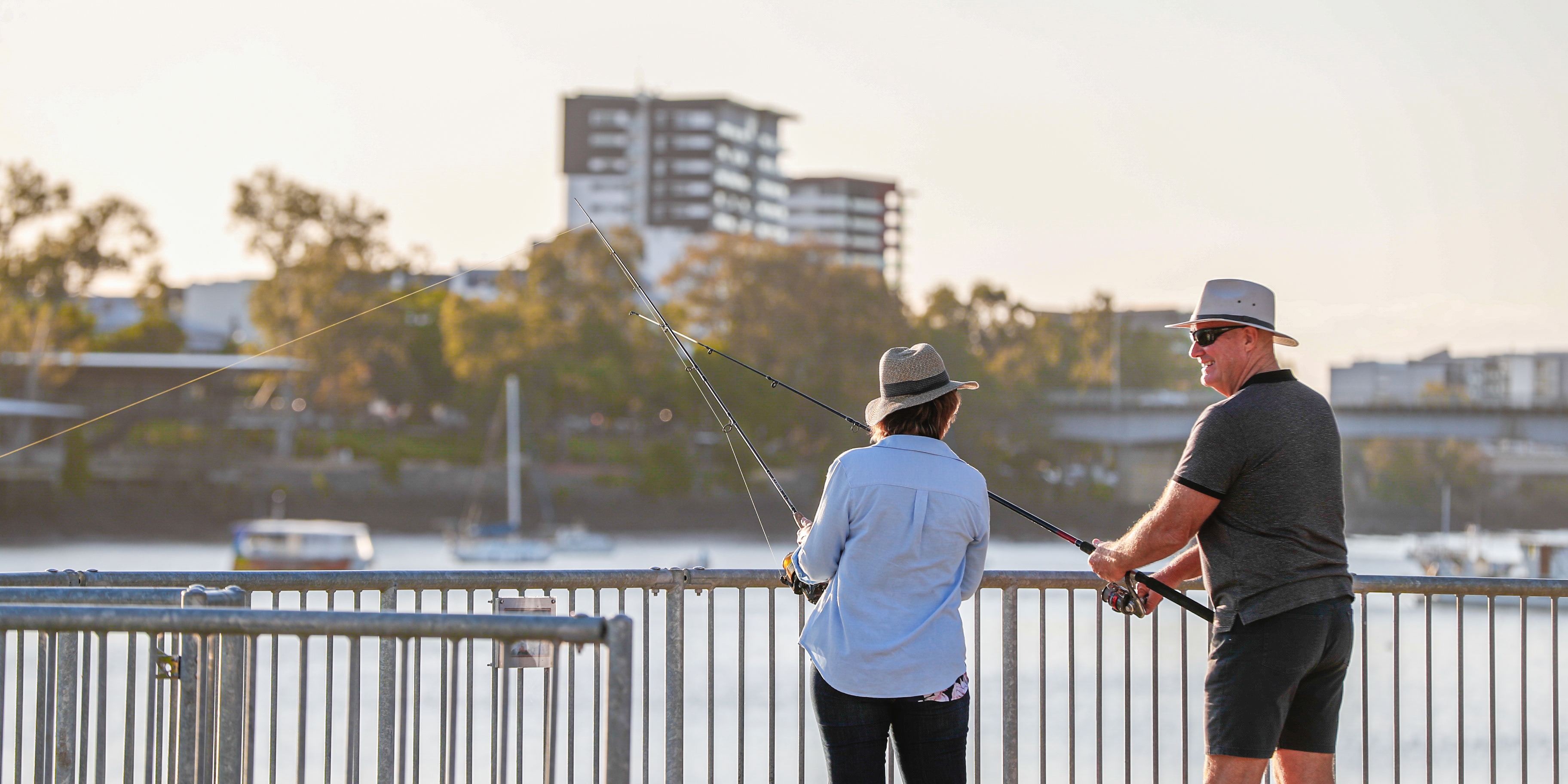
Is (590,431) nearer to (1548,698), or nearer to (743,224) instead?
(1548,698)

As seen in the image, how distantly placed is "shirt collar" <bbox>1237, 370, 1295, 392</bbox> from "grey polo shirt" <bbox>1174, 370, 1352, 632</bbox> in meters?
0.03

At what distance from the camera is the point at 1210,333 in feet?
10.3

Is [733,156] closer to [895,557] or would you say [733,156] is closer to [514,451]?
[514,451]

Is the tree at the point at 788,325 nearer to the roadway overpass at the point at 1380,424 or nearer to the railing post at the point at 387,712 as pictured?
the roadway overpass at the point at 1380,424

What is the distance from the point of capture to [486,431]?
2238 inches

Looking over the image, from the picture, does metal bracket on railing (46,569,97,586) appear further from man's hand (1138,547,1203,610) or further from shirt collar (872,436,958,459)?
man's hand (1138,547,1203,610)

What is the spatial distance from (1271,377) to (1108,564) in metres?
0.57

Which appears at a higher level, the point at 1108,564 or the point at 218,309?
the point at 218,309

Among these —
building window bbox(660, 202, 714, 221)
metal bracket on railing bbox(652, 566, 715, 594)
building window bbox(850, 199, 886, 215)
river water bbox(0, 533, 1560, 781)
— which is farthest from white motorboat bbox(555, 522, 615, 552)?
building window bbox(850, 199, 886, 215)

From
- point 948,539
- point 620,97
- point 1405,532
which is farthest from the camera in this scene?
point 620,97

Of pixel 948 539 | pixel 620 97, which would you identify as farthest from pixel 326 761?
pixel 620 97

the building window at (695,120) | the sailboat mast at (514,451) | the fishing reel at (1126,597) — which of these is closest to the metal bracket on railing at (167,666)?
the fishing reel at (1126,597)

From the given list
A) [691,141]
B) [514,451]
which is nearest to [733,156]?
[691,141]

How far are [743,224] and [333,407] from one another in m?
65.6
